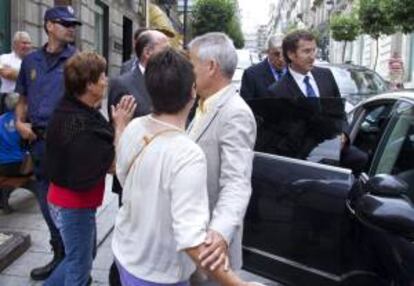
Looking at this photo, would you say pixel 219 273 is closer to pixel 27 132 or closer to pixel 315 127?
pixel 315 127

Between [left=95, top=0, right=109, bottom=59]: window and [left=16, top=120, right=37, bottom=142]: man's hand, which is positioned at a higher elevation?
[left=95, top=0, right=109, bottom=59]: window

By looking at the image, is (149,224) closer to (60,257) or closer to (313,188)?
(313,188)

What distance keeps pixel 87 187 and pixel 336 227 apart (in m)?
1.31

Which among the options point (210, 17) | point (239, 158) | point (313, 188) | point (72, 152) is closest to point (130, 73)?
point (72, 152)

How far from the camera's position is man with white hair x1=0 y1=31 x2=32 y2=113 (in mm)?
Result: 7576

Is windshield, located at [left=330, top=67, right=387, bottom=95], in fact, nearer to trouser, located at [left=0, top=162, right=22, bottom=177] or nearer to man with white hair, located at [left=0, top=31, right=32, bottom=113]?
man with white hair, located at [left=0, top=31, right=32, bottom=113]

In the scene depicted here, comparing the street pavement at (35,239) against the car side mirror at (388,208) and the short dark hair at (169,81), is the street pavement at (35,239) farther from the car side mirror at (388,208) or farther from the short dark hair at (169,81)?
the short dark hair at (169,81)

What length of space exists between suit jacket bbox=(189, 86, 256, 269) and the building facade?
29.0ft

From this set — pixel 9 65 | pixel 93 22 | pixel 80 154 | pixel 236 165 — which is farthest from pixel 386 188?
pixel 93 22

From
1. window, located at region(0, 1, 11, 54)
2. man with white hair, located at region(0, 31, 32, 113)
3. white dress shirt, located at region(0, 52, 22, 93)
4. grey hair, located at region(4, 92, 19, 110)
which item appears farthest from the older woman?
window, located at region(0, 1, 11, 54)

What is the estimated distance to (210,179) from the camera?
3.12 metres

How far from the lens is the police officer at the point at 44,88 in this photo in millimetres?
4824

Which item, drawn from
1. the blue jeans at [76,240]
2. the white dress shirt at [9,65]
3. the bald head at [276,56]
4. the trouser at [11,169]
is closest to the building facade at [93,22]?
the white dress shirt at [9,65]

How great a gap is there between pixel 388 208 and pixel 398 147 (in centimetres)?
128
